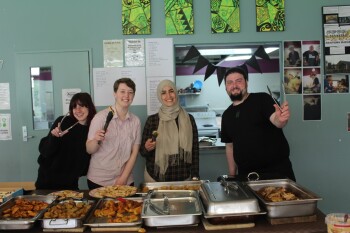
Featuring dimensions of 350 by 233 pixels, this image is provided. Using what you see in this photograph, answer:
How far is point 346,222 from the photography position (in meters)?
1.37

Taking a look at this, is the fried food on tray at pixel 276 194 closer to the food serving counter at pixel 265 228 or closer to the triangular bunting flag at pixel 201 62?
the food serving counter at pixel 265 228

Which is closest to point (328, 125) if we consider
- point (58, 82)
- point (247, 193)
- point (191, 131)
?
point (191, 131)

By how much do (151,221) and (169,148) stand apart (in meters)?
1.22

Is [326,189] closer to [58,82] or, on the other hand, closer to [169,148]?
[169,148]

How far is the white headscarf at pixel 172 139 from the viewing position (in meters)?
2.65

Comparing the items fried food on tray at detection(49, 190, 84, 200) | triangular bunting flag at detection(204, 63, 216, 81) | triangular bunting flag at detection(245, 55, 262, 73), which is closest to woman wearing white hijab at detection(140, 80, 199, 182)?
fried food on tray at detection(49, 190, 84, 200)

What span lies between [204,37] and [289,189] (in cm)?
209

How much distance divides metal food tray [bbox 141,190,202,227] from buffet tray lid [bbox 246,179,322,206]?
347 millimetres

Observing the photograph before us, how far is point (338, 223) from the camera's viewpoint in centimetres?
137

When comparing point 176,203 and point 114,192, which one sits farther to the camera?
point 114,192

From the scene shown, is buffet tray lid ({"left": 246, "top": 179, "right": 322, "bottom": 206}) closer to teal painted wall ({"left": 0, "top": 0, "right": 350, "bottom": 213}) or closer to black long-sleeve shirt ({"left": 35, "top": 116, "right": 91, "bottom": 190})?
black long-sleeve shirt ({"left": 35, "top": 116, "right": 91, "bottom": 190})

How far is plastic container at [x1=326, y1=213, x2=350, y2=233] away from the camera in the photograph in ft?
4.42

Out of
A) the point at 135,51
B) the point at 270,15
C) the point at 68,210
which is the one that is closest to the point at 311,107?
the point at 270,15

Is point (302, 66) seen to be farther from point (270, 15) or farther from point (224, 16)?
point (224, 16)
